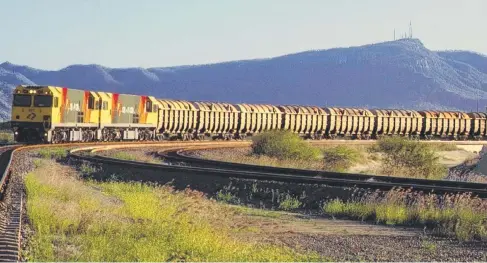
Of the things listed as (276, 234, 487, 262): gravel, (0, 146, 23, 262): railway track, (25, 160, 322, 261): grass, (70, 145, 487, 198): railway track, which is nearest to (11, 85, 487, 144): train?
(70, 145, 487, 198): railway track

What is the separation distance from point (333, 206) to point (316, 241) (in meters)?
5.20

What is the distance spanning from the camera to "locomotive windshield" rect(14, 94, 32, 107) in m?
42.1

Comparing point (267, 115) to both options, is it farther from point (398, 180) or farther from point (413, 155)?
point (398, 180)

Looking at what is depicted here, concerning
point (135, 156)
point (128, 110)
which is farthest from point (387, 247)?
point (128, 110)

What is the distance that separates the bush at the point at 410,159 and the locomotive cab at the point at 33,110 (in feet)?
54.9

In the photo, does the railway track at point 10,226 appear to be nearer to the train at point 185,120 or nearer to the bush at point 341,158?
the train at point 185,120

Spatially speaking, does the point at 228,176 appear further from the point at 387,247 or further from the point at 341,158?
the point at 341,158

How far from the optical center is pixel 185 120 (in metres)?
61.9

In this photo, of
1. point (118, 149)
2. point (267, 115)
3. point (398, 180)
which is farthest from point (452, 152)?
point (398, 180)

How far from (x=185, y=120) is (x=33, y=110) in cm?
2128

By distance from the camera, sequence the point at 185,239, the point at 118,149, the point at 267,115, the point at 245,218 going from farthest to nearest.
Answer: the point at 267,115
the point at 118,149
the point at 245,218
the point at 185,239

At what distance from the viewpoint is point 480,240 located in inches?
594

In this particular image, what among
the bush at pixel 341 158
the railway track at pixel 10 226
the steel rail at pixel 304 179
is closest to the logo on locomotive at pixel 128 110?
the bush at pixel 341 158

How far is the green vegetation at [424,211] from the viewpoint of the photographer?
16.1 meters
